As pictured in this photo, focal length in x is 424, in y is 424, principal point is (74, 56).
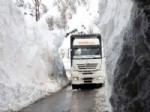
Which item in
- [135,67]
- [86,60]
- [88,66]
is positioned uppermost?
[135,67]

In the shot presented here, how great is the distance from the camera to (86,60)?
26.3 meters

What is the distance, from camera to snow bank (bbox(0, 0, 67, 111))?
67.0 feet

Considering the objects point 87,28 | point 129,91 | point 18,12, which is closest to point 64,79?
point 18,12

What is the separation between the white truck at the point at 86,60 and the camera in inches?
1041

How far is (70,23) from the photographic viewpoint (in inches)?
2665

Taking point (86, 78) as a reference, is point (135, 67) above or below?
above

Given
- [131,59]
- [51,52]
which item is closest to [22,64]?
[51,52]

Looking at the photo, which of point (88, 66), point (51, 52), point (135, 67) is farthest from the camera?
point (51, 52)

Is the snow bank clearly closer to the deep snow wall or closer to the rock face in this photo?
the deep snow wall

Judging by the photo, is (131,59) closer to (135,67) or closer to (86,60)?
(135,67)

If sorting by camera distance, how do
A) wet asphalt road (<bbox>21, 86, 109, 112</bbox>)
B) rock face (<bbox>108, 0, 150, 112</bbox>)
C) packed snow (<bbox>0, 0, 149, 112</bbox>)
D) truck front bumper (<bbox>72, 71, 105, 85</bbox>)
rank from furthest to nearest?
truck front bumper (<bbox>72, 71, 105, 85</bbox>) → wet asphalt road (<bbox>21, 86, 109, 112</bbox>) → packed snow (<bbox>0, 0, 149, 112</bbox>) → rock face (<bbox>108, 0, 150, 112</bbox>)

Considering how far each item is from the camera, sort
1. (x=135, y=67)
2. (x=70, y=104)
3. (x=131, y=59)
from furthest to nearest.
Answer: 1. (x=70, y=104)
2. (x=131, y=59)
3. (x=135, y=67)

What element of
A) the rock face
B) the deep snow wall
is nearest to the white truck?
the deep snow wall

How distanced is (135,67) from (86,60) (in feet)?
61.9
